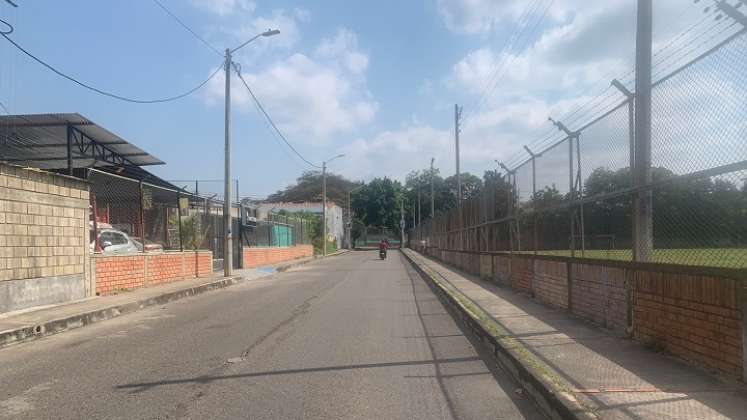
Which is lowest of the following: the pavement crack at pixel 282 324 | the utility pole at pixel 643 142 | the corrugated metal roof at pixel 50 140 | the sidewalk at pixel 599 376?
the pavement crack at pixel 282 324

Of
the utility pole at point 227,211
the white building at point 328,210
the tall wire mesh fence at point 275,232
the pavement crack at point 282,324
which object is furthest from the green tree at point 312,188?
the pavement crack at point 282,324

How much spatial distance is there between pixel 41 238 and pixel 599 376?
1089 centimetres

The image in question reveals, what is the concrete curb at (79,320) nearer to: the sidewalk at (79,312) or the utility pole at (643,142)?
the sidewalk at (79,312)

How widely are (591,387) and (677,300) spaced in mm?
1836

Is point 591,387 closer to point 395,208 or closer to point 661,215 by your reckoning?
point 661,215

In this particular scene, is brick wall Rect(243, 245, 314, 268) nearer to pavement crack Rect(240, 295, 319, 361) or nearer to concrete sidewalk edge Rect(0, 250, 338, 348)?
concrete sidewalk edge Rect(0, 250, 338, 348)

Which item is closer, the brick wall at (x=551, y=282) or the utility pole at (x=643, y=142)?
the utility pole at (x=643, y=142)

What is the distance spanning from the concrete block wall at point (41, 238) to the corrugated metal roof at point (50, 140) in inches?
63.2

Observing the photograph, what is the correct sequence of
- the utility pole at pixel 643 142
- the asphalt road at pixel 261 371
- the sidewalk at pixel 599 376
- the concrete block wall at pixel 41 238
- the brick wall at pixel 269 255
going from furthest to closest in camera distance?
1. the brick wall at pixel 269 255
2. the concrete block wall at pixel 41 238
3. the utility pole at pixel 643 142
4. the asphalt road at pixel 261 371
5. the sidewalk at pixel 599 376

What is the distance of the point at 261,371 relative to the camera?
7.38 m

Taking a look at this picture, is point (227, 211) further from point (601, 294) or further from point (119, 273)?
point (601, 294)

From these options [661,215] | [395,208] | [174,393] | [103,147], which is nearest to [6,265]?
[174,393]

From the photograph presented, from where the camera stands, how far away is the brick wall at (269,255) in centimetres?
3102

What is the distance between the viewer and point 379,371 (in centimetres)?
737
